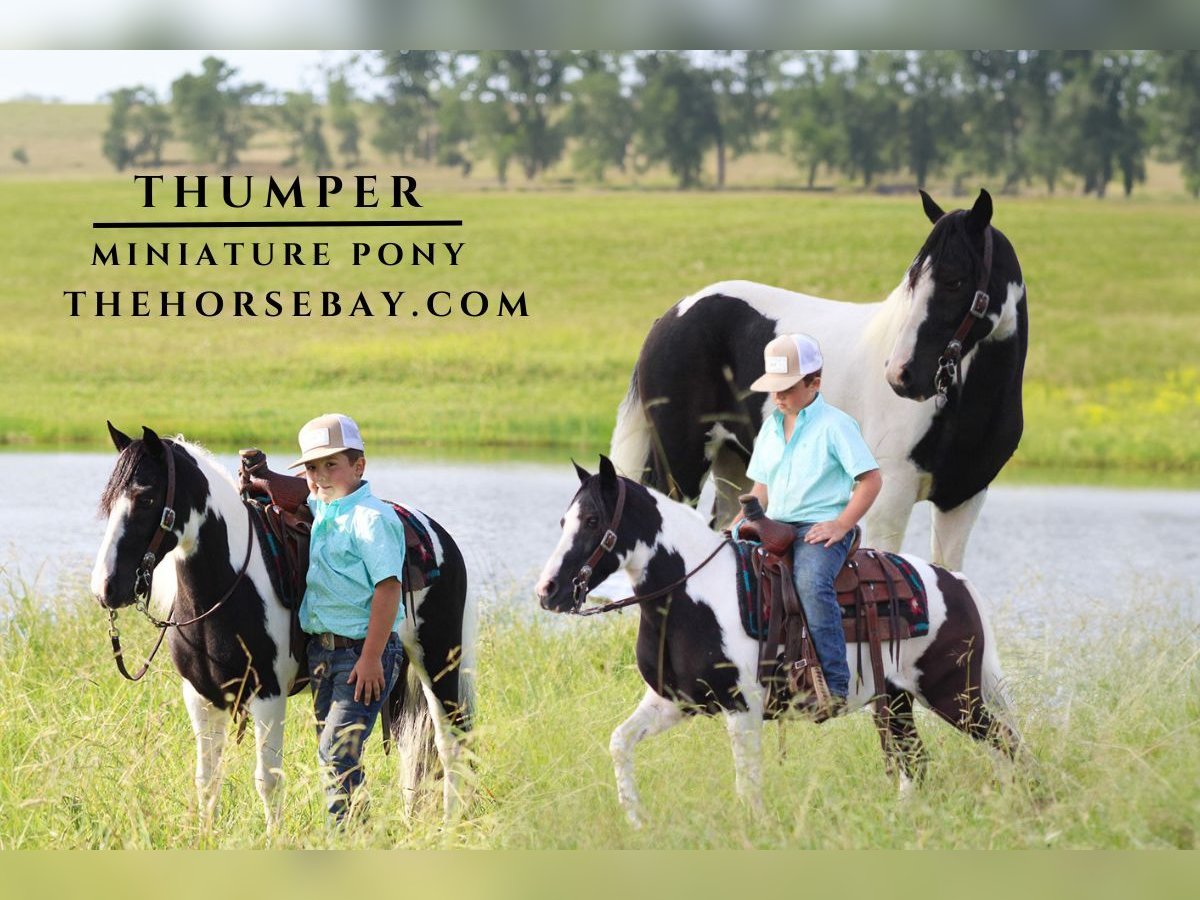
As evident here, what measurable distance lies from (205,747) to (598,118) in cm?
2327

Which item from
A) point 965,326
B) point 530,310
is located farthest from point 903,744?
point 530,310

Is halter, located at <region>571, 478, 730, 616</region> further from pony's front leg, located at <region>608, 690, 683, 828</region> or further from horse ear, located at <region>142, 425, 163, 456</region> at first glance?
horse ear, located at <region>142, 425, 163, 456</region>

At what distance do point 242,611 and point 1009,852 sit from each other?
2.49m

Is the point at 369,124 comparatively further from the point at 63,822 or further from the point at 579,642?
the point at 63,822

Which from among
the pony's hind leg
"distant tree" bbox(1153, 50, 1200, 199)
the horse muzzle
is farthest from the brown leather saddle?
"distant tree" bbox(1153, 50, 1200, 199)

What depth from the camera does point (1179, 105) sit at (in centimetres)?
2786

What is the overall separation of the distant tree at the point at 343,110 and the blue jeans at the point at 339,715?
23979 mm

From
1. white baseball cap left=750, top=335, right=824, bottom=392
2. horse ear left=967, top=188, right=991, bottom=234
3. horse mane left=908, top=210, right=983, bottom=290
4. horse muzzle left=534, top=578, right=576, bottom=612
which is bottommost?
horse muzzle left=534, top=578, right=576, bottom=612

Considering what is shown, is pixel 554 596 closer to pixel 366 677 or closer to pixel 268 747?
pixel 366 677

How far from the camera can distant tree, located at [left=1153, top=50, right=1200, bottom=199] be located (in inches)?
1091

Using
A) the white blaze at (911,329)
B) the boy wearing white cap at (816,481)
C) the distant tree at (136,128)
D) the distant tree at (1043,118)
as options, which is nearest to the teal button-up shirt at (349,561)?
the boy wearing white cap at (816,481)

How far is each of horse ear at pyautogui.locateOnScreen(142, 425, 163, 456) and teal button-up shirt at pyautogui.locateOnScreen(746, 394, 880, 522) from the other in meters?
1.88

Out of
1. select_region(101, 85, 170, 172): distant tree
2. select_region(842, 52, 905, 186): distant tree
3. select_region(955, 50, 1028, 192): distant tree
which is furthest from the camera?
select_region(101, 85, 170, 172): distant tree

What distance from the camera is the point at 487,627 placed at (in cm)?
780
